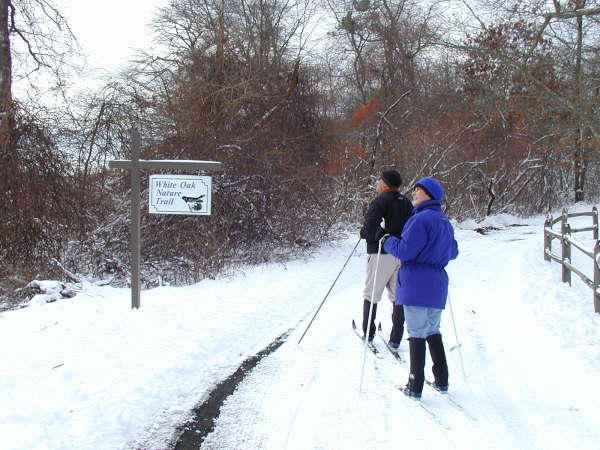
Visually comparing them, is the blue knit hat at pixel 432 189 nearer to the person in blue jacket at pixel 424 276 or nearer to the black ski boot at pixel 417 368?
the person in blue jacket at pixel 424 276

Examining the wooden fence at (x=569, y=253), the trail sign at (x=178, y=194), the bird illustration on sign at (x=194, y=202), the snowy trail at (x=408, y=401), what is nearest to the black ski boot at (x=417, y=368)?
the snowy trail at (x=408, y=401)

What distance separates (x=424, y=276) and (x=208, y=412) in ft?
6.83

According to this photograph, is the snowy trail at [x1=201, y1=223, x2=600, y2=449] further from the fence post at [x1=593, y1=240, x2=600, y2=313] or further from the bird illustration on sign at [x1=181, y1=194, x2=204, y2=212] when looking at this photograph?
the bird illustration on sign at [x1=181, y1=194, x2=204, y2=212]

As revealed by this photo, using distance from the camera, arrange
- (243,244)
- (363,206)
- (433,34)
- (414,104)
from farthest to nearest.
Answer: (414,104) < (363,206) < (243,244) < (433,34)

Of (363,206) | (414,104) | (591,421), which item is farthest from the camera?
(414,104)

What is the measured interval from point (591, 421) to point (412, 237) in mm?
1899

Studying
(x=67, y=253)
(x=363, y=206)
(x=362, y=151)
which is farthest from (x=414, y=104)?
(x=67, y=253)

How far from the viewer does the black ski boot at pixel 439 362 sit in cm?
405

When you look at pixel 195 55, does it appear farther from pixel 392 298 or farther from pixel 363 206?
pixel 392 298

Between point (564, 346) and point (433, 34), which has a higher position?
point (433, 34)

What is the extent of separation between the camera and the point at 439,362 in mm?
4070

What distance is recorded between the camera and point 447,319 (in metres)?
6.70

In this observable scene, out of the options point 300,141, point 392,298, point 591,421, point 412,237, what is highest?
point 300,141

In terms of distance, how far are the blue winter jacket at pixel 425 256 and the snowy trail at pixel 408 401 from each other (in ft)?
2.91
